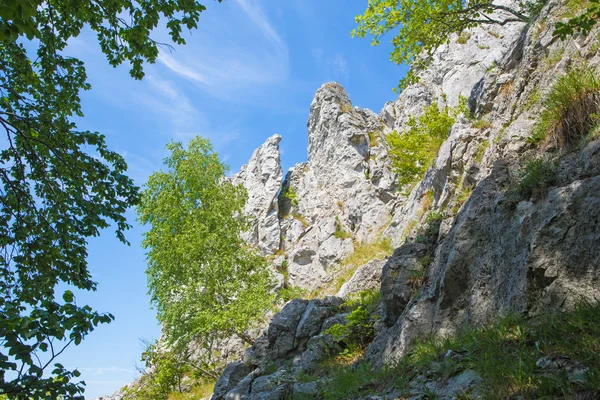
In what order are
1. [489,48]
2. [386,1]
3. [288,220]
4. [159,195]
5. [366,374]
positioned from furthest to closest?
[288,220], [489,48], [159,195], [386,1], [366,374]

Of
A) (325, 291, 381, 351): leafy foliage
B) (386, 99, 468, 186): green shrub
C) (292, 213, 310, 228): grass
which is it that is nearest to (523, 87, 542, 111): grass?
(325, 291, 381, 351): leafy foliage

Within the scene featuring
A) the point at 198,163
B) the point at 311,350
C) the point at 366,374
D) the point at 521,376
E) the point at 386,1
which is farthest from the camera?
the point at 198,163

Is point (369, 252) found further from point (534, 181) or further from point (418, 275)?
point (534, 181)

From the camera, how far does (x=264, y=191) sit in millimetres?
40469

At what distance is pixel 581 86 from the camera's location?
6.48 meters

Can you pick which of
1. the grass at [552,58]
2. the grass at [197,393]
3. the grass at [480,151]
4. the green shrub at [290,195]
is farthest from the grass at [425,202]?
the green shrub at [290,195]

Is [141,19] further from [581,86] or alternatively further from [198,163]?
[198,163]

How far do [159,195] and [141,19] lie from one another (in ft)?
52.2

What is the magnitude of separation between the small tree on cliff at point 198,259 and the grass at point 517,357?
1162 centimetres

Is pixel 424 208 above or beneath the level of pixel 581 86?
above

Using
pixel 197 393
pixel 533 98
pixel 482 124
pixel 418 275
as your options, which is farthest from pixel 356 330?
pixel 197 393

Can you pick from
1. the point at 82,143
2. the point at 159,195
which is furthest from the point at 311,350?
the point at 159,195

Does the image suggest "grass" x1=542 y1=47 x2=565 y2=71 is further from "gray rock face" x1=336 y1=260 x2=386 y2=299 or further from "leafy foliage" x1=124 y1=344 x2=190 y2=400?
"leafy foliage" x1=124 y1=344 x2=190 y2=400

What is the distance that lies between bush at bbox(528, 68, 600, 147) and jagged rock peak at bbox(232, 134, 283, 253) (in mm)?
29261
